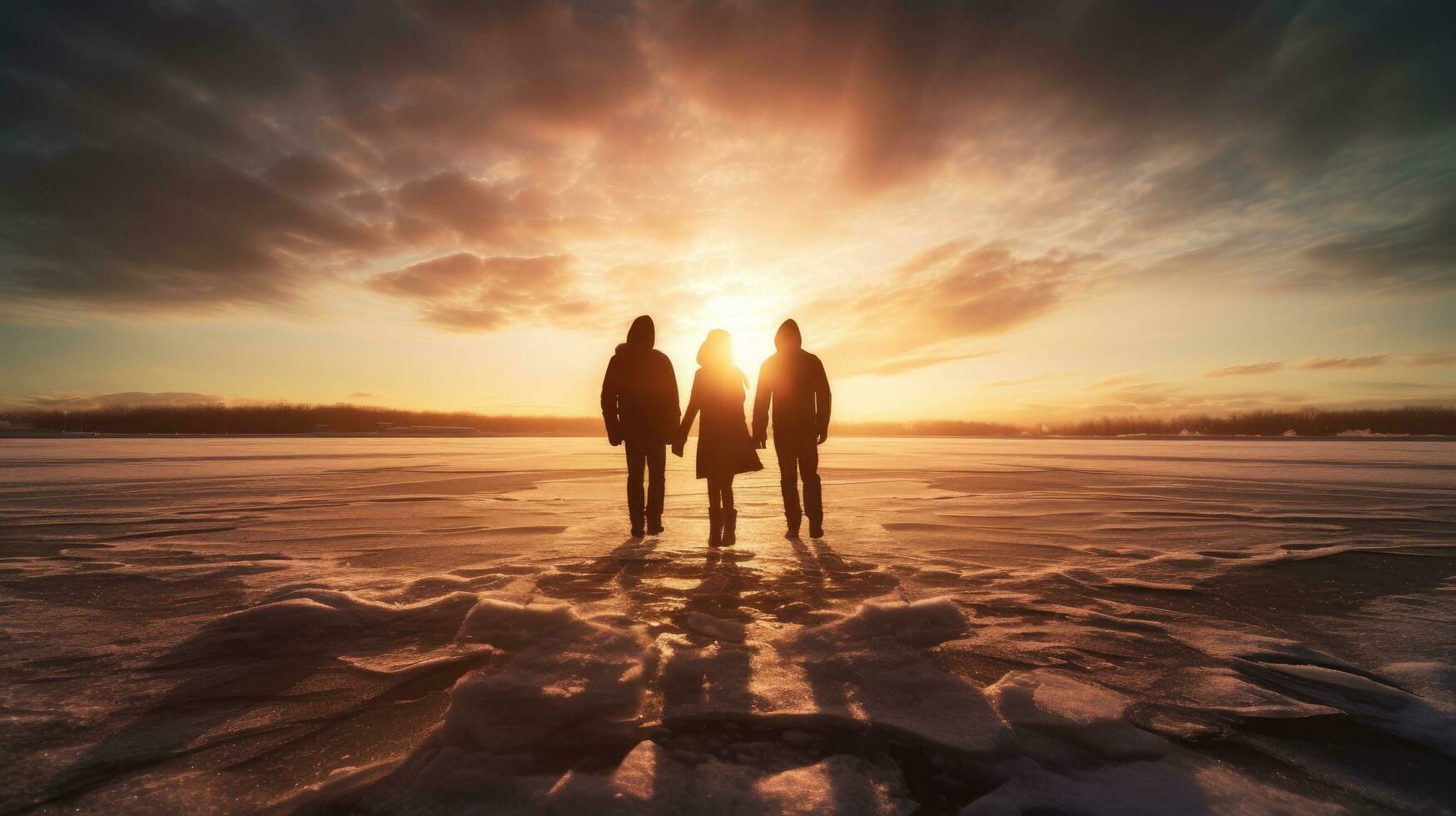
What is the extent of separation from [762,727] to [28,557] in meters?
5.97

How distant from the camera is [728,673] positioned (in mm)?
2455

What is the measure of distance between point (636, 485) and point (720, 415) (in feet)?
3.51

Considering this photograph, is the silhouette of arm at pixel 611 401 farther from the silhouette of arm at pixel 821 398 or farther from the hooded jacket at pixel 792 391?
the silhouette of arm at pixel 821 398

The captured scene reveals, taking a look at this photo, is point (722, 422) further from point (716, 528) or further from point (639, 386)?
point (716, 528)

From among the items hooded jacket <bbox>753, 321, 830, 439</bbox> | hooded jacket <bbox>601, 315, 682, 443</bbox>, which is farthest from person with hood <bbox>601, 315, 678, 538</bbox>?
hooded jacket <bbox>753, 321, 830, 439</bbox>

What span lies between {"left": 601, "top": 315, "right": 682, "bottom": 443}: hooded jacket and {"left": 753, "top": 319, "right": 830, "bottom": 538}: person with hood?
925 mm

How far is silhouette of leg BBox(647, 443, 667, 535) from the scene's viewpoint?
5727 millimetres

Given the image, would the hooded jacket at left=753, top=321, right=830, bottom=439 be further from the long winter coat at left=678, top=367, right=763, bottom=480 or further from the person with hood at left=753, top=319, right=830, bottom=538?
the long winter coat at left=678, top=367, right=763, bottom=480

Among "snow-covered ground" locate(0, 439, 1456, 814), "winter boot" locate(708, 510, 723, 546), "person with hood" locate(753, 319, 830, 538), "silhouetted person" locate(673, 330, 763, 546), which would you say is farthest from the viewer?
"person with hood" locate(753, 319, 830, 538)

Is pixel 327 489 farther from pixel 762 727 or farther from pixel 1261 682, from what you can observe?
pixel 1261 682

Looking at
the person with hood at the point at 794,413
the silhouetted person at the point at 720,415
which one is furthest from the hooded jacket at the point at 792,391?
the silhouetted person at the point at 720,415

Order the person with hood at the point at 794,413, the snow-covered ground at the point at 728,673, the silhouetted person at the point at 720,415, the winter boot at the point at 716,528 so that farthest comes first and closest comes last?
the person with hood at the point at 794,413 < the silhouetted person at the point at 720,415 < the winter boot at the point at 716,528 < the snow-covered ground at the point at 728,673

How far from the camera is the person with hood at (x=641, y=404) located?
18.7ft

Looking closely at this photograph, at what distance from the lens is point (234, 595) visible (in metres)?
3.55
